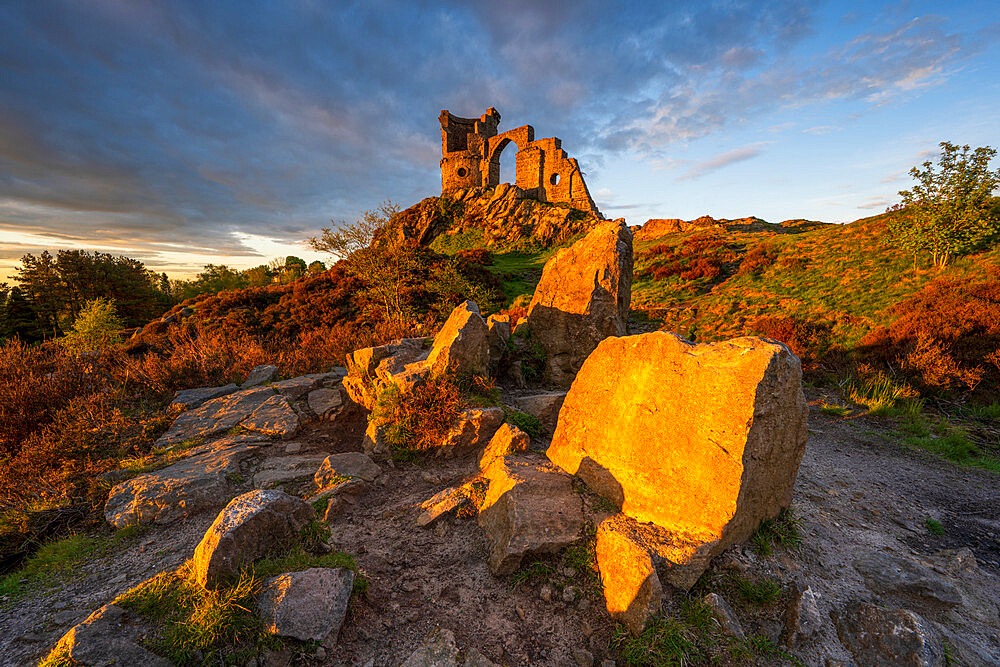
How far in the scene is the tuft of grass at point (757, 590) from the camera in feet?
13.1

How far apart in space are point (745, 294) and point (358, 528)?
80.2 feet

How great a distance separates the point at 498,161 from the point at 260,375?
5631cm

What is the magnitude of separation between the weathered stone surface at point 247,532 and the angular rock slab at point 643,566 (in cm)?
390

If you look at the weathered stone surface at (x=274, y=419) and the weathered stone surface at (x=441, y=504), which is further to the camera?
the weathered stone surface at (x=274, y=419)

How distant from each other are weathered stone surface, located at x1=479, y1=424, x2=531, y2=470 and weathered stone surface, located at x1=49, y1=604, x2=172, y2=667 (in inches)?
175

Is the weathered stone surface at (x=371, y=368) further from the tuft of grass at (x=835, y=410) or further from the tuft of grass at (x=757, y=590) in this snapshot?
the tuft of grass at (x=835, y=410)

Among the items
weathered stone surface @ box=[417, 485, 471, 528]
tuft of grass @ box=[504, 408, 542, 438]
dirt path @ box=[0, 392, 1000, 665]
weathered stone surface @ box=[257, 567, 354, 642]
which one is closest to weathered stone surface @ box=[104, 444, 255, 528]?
dirt path @ box=[0, 392, 1000, 665]

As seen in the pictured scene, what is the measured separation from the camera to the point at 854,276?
61.9 ft

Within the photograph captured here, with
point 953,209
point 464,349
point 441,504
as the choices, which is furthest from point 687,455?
point 953,209

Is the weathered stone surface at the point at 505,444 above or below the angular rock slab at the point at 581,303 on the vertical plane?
below

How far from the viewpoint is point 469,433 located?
7066mm

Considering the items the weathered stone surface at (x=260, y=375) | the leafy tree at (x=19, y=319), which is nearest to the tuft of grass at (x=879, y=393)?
the weathered stone surface at (x=260, y=375)

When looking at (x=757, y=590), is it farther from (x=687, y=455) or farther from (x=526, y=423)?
(x=526, y=423)

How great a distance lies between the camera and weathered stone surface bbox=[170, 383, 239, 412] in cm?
869
